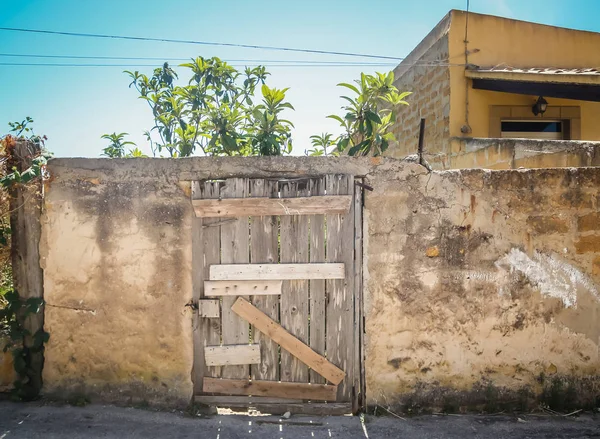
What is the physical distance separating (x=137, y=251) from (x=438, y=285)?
8.00 ft

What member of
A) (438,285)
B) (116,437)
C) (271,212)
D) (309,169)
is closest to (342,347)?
(438,285)

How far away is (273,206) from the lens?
3389 mm

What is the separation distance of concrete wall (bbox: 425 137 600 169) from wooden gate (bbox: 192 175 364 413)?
6.00 feet

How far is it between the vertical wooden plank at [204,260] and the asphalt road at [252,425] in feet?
1.35

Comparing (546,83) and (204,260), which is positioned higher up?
(546,83)

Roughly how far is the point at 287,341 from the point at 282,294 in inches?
14.5

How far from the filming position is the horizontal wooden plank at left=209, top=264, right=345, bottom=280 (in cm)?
340

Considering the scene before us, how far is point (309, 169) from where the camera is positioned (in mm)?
3463

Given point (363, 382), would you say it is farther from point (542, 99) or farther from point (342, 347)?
point (542, 99)

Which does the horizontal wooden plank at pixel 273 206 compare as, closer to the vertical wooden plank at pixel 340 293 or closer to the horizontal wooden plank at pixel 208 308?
the vertical wooden plank at pixel 340 293

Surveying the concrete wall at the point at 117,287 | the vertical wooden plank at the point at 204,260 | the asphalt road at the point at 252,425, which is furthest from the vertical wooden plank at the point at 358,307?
the concrete wall at the point at 117,287

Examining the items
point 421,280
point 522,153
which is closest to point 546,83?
point 522,153

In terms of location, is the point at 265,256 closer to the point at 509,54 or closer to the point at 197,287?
the point at 197,287

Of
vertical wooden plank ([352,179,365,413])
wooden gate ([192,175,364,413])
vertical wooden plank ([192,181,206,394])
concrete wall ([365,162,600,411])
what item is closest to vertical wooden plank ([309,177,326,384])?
wooden gate ([192,175,364,413])
